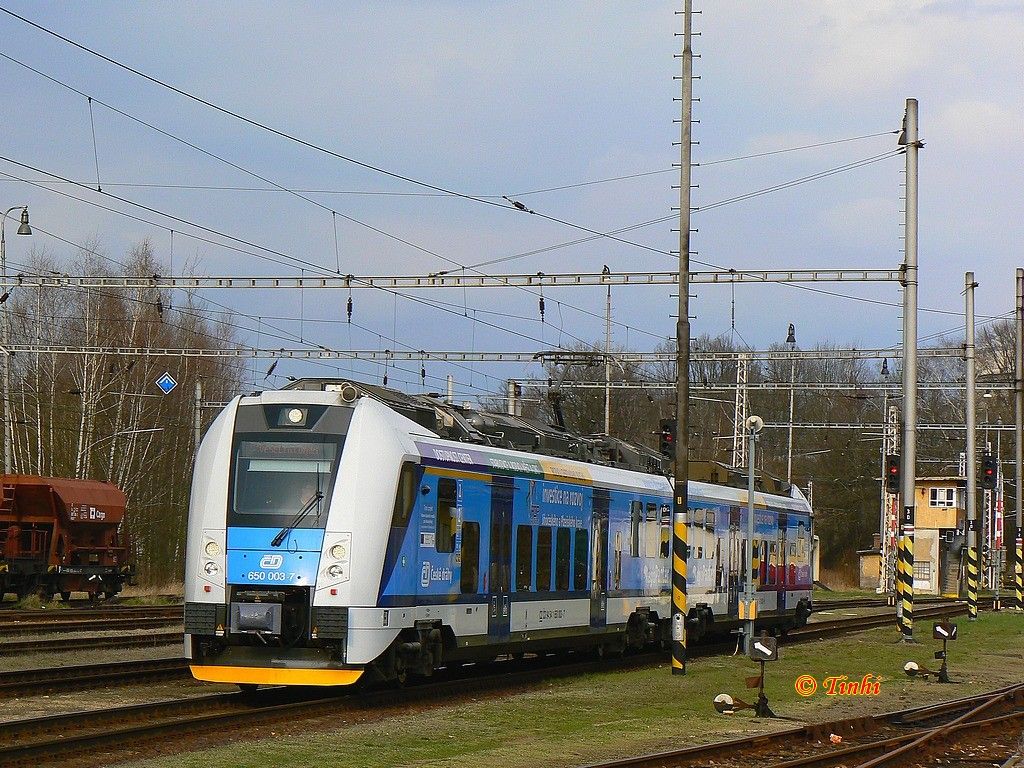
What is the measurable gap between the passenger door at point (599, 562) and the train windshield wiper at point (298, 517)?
684 cm

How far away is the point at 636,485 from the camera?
943 inches

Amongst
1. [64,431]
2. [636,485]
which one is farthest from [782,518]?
[64,431]

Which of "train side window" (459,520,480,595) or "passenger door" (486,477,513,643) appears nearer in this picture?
"train side window" (459,520,480,595)

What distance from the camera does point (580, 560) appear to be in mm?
21281

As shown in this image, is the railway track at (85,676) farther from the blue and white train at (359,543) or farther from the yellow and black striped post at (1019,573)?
the yellow and black striped post at (1019,573)

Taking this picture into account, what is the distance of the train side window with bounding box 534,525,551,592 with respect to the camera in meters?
19.9

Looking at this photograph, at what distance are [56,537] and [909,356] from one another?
2273 cm

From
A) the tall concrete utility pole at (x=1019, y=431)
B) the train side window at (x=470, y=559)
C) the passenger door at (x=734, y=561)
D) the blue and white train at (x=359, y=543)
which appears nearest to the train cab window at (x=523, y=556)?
the blue and white train at (x=359, y=543)

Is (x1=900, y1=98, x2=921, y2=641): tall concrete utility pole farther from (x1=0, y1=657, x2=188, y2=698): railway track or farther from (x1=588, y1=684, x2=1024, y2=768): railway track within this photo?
(x1=0, y1=657, x2=188, y2=698): railway track

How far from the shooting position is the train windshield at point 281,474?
15836 millimetres

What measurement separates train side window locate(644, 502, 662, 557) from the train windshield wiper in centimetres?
953

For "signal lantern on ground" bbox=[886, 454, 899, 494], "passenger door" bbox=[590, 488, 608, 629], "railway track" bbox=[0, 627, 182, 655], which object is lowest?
"railway track" bbox=[0, 627, 182, 655]

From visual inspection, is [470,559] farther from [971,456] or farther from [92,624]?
[971,456]

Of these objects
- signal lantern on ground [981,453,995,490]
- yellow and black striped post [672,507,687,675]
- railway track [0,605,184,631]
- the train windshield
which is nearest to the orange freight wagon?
railway track [0,605,184,631]
